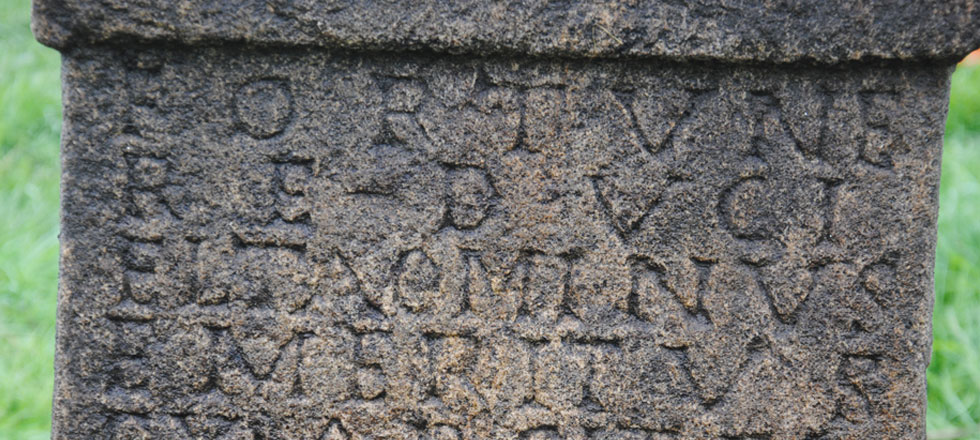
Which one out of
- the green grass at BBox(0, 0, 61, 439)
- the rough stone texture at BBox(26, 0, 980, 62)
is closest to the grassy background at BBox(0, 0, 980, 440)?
the green grass at BBox(0, 0, 61, 439)

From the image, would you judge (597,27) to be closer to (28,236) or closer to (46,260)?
(46,260)

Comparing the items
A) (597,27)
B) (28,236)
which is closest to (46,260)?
(28,236)

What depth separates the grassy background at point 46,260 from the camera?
2148 millimetres

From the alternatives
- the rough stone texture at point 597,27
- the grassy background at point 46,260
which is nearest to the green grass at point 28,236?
the grassy background at point 46,260

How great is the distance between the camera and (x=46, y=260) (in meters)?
2.68

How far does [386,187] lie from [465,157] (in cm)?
13

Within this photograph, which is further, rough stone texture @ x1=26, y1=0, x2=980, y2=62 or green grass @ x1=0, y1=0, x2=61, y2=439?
green grass @ x1=0, y1=0, x2=61, y2=439

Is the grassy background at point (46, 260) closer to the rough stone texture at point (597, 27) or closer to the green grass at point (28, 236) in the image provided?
the green grass at point (28, 236)

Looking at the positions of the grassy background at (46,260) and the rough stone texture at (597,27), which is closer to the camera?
the rough stone texture at (597,27)

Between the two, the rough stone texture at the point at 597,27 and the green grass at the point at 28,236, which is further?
the green grass at the point at 28,236

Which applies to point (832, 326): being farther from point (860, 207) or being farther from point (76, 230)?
point (76, 230)

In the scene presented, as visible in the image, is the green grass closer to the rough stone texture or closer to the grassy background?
the grassy background

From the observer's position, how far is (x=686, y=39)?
4.16 ft

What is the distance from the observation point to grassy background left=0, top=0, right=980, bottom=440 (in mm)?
2148
